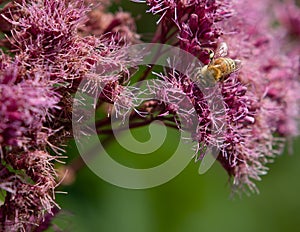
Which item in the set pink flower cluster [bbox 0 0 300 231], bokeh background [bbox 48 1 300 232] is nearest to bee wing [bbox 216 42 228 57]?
pink flower cluster [bbox 0 0 300 231]

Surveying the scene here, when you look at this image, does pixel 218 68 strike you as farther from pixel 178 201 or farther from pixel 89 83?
pixel 178 201

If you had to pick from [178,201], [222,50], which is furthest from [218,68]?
[178,201]

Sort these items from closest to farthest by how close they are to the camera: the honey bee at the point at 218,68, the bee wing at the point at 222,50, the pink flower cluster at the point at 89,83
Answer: the pink flower cluster at the point at 89,83 < the honey bee at the point at 218,68 < the bee wing at the point at 222,50

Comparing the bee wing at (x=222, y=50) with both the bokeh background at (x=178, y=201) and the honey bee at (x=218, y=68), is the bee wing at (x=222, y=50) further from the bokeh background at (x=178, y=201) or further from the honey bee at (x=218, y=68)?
the bokeh background at (x=178, y=201)

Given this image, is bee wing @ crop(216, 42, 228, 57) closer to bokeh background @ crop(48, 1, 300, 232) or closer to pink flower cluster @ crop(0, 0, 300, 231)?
pink flower cluster @ crop(0, 0, 300, 231)

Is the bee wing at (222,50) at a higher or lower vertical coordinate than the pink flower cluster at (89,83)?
higher

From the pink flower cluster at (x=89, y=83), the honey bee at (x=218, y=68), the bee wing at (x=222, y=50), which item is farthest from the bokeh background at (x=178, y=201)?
the honey bee at (x=218, y=68)

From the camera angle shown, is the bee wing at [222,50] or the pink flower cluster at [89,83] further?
the bee wing at [222,50]

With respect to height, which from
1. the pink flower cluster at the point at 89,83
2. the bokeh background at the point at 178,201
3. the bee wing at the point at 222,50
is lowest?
the bokeh background at the point at 178,201

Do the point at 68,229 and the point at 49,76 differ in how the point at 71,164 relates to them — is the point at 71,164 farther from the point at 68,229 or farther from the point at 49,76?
the point at 49,76
